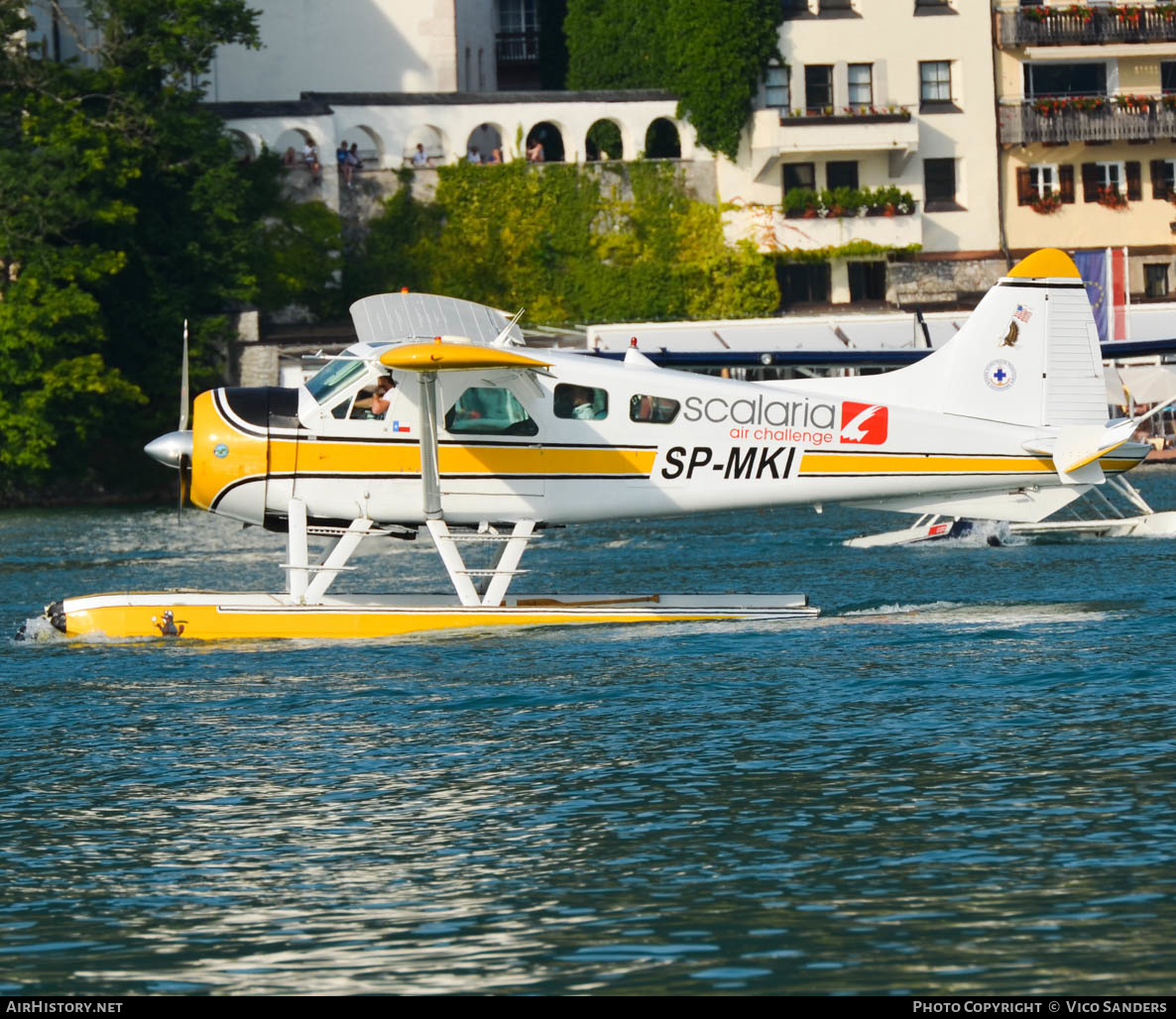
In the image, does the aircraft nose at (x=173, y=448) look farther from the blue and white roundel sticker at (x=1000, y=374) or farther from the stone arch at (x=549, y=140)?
the stone arch at (x=549, y=140)

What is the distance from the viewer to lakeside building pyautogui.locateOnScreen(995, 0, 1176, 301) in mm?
54594

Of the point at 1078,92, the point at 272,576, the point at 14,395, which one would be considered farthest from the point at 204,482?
the point at 1078,92

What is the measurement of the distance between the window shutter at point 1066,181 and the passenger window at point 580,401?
42.2 m

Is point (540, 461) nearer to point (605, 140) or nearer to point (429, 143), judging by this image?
point (429, 143)

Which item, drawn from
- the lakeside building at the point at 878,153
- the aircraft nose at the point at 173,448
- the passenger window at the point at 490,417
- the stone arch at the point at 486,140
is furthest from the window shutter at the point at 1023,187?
the aircraft nose at the point at 173,448

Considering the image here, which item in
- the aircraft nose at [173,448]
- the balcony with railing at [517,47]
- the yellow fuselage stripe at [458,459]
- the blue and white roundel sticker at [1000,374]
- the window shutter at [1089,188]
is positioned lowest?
the yellow fuselage stripe at [458,459]

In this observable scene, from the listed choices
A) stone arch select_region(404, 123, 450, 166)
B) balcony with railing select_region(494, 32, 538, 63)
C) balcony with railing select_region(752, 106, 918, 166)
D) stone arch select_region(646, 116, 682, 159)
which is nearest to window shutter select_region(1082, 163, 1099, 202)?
balcony with railing select_region(752, 106, 918, 166)

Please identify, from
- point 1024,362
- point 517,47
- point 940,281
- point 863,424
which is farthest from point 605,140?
point 863,424

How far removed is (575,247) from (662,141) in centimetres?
642

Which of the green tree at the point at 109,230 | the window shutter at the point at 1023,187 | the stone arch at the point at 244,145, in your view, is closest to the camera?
the green tree at the point at 109,230

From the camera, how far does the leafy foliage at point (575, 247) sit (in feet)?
172

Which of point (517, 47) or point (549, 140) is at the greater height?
point (517, 47)

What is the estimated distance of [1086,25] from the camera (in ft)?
179
